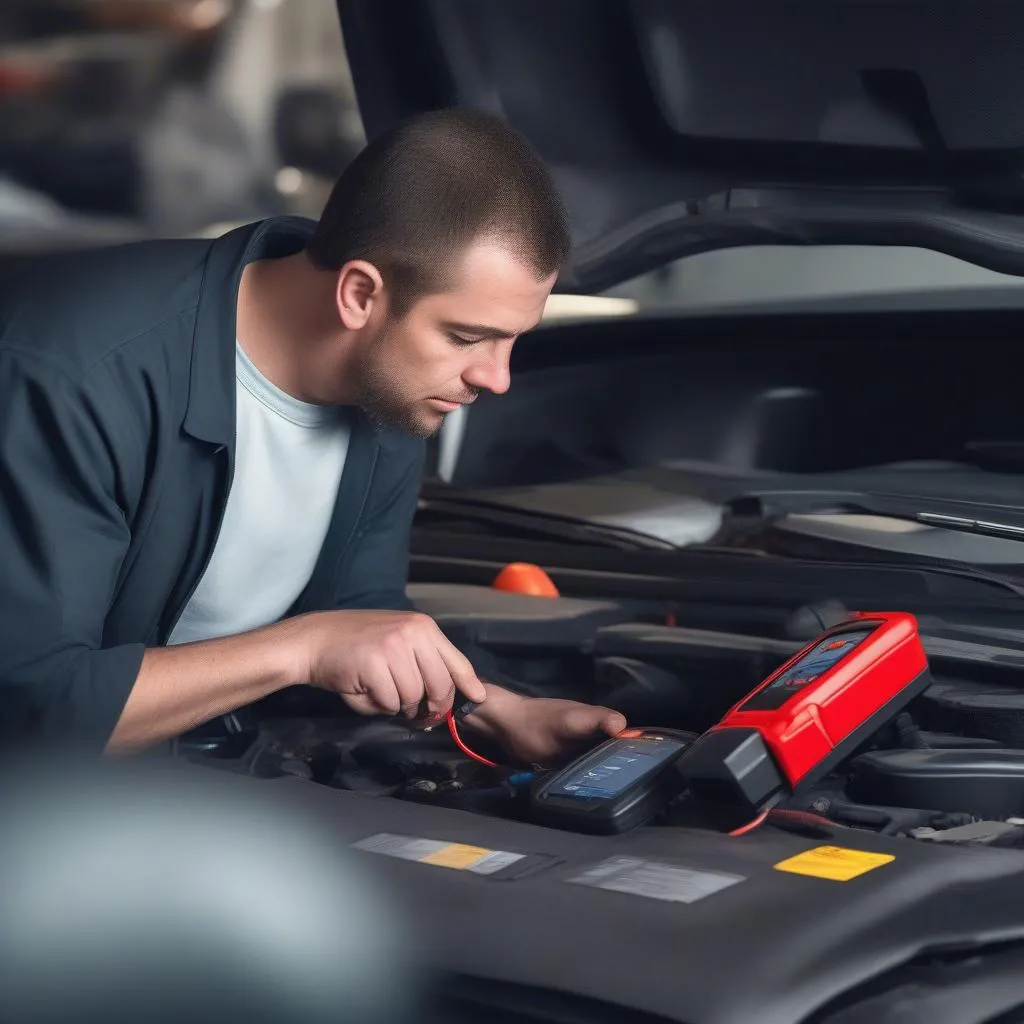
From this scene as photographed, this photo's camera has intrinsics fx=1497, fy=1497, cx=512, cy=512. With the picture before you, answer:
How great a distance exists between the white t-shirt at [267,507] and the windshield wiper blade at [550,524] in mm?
252

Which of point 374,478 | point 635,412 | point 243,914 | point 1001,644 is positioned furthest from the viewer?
point 635,412

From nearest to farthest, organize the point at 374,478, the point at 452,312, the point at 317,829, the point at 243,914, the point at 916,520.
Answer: the point at 243,914
the point at 317,829
the point at 452,312
the point at 916,520
the point at 374,478

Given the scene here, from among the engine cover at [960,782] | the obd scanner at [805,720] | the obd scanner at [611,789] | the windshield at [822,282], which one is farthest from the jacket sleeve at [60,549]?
the windshield at [822,282]

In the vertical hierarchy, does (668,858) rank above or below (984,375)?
below

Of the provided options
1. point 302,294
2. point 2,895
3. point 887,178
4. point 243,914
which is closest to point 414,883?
point 243,914

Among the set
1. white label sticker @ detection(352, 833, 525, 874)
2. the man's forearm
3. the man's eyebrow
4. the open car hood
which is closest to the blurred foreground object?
white label sticker @ detection(352, 833, 525, 874)

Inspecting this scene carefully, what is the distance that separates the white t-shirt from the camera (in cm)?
139

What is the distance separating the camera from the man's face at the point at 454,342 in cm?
128

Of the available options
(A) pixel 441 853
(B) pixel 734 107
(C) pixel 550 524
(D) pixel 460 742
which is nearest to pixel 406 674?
(D) pixel 460 742

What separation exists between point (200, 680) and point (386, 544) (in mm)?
467

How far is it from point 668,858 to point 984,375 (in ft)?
2.93

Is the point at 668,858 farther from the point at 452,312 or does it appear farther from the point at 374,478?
the point at 374,478

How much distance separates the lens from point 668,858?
897mm

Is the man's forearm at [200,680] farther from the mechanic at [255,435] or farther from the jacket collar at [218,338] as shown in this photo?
the jacket collar at [218,338]
